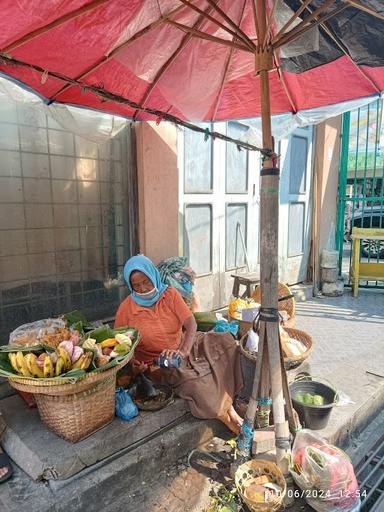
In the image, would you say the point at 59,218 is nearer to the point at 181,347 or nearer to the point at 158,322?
the point at 158,322

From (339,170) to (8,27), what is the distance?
7.03 m

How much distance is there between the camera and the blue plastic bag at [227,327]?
3.87 metres

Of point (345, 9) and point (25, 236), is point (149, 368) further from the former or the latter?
point (345, 9)

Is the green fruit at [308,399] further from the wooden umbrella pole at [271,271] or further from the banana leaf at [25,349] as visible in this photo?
the banana leaf at [25,349]

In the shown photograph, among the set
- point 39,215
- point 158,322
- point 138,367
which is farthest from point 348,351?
point 39,215

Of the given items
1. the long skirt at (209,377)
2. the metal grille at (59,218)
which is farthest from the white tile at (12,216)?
the long skirt at (209,377)

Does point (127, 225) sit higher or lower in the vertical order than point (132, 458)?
higher

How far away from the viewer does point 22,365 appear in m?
2.19

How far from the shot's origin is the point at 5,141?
10.9 feet

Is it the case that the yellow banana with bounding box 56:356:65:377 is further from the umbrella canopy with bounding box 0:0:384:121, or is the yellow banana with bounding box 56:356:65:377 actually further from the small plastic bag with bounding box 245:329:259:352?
the umbrella canopy with bounding box 0:0:384:121

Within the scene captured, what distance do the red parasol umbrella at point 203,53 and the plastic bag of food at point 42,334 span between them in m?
1.37

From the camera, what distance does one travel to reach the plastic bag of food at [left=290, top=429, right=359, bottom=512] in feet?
7.06

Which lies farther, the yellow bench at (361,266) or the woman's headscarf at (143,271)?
the yellow bench at (361,266)

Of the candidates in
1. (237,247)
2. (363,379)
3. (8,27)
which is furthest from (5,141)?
(363,379)
